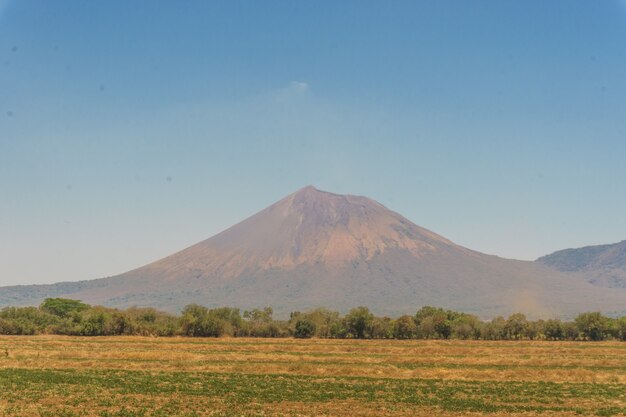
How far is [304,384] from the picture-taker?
43250 millimetres

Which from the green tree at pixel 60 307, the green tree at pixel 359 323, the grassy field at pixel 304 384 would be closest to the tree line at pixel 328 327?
the green tree at pixel 359 323

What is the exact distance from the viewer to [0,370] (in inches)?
1857

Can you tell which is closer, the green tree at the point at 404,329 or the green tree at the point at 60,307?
the green tree at the point at 404,329

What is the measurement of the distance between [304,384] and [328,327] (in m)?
67.2

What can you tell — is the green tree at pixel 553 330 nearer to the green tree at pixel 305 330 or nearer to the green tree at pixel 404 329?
the green tree at pixel 404 329

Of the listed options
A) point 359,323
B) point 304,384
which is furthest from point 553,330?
point 304,384

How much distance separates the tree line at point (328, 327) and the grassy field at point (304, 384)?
1511 inches

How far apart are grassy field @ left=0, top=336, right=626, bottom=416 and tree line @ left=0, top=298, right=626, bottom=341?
38388 millimetres

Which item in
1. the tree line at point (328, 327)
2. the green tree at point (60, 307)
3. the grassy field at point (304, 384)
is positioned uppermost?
the green tree at point (60, 307)

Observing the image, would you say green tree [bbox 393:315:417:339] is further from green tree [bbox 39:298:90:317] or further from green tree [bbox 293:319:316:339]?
green tree [bbox 39:298:90:317]

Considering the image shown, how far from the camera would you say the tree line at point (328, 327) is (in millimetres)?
104125

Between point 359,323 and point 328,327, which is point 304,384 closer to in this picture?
point 359,323

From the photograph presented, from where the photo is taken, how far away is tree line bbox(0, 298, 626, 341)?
10412cm

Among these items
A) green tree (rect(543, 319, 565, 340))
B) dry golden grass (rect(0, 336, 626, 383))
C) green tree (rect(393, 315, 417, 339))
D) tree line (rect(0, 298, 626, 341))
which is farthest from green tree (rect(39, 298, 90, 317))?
green tree (rect(543, 319, 565, 340))
